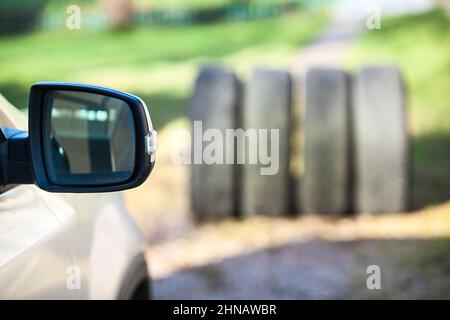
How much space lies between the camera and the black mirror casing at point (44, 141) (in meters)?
1.43

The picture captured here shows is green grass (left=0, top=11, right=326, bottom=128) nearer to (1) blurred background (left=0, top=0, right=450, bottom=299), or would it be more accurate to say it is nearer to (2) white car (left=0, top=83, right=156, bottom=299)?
(1) blurred background (left=0, top=0, right=450, bottom=299)

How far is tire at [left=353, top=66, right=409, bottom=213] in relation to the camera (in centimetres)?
575

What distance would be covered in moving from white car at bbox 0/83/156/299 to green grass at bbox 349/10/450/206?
459 centimetres

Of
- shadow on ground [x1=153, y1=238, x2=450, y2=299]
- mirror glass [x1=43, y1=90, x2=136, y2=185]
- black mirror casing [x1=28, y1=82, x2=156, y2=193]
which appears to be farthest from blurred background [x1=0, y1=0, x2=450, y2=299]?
black mirror casing [x1=28, y1=82, x2=156, y2=193]

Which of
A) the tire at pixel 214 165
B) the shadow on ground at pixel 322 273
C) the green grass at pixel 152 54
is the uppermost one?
the green grass at pixel 152 54

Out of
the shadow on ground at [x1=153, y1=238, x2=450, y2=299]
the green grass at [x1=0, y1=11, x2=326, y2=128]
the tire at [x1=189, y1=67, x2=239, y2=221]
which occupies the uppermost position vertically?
the green grass at [x1=0, y1=11, x2=326, y2=128]

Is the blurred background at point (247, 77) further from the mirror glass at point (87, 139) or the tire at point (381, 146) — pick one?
the mirror glass at point (87, 139)

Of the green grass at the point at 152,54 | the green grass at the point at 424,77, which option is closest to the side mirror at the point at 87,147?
the green grass at the point at 424,77

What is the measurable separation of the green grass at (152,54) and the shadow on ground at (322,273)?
21.3ft

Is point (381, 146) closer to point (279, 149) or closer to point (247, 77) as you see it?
point (279, 149)

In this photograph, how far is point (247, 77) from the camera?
6.95m

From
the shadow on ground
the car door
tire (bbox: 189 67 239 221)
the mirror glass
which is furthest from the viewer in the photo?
tire (bbox: 189 67 239 221)

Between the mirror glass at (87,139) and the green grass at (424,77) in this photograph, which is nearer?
the mirror glass at (87,139)
